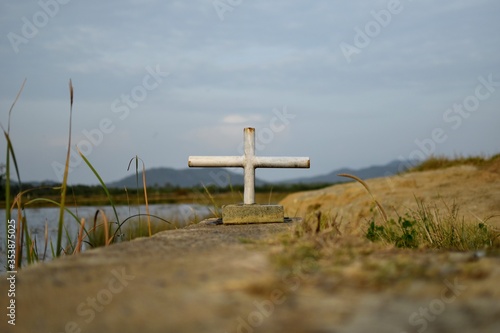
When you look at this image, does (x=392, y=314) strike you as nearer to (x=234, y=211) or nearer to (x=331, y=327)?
(x=331, y=327)

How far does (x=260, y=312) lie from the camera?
1.85 meters

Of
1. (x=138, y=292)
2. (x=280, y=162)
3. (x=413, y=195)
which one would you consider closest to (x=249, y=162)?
(x=280, y=162)

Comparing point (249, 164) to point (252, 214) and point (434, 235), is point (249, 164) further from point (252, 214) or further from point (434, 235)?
point (434, 235)

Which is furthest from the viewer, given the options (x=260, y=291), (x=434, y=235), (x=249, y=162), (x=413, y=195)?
(x=413, y=195)

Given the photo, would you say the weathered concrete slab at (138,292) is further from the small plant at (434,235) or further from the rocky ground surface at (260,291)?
the small plant at (434,235)

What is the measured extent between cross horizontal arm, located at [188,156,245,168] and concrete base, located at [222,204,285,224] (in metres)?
0.44

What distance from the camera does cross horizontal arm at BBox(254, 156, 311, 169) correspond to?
17.3 ft

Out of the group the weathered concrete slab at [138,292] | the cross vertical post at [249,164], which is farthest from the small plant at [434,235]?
the weathered concrete slab at [138,292]

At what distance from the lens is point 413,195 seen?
9.02 m

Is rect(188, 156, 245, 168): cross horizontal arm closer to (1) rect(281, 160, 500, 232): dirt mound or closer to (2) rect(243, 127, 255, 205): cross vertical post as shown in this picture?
(2) rect(243, 127, 255, 205): cross vertical post

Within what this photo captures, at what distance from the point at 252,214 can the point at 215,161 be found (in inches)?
24.4

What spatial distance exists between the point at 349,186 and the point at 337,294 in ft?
31.5

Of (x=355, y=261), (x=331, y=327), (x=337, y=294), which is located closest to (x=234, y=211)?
(x=355, y=261)

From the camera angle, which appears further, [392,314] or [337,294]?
[337,294]
